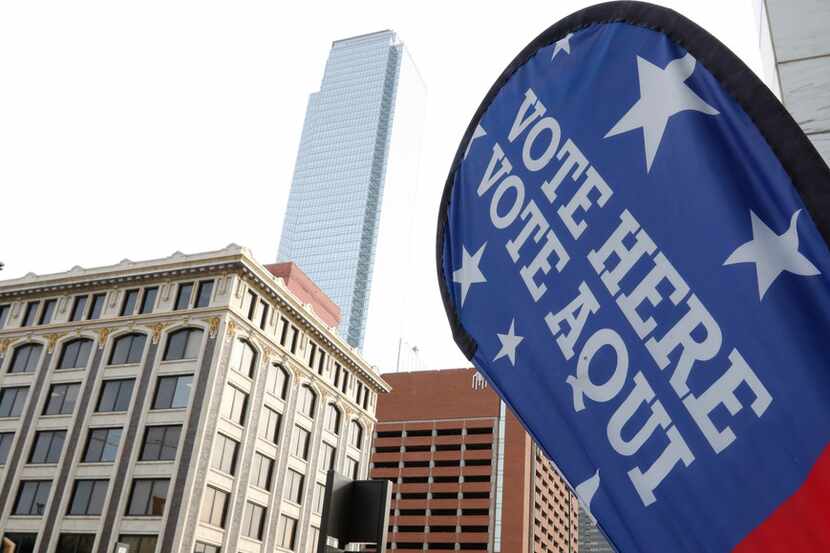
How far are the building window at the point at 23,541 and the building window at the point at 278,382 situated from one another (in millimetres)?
16451

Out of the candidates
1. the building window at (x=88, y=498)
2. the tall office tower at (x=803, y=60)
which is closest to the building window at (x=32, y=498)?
the building window at (x=88, y=498)

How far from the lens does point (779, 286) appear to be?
1.98m

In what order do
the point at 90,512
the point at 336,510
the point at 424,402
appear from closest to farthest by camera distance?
the point at 336,510 < the point at 90,512 < the point at 424,402

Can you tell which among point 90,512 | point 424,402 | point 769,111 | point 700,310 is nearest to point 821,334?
point 700,310

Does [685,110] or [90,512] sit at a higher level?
[90,512]

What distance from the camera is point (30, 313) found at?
53.4m

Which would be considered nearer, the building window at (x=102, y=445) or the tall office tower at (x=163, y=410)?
the tall office tower at (x=163, y=410)

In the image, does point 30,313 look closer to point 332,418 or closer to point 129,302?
point 129,302

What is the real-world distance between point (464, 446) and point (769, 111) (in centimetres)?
9973

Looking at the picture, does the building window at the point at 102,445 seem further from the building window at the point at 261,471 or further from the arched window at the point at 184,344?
the building window at the point at 261,471

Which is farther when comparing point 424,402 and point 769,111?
point 424,402

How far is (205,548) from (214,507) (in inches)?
92.4

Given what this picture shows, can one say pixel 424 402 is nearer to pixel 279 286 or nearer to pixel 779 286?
pixel 279 286

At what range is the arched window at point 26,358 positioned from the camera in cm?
5147
